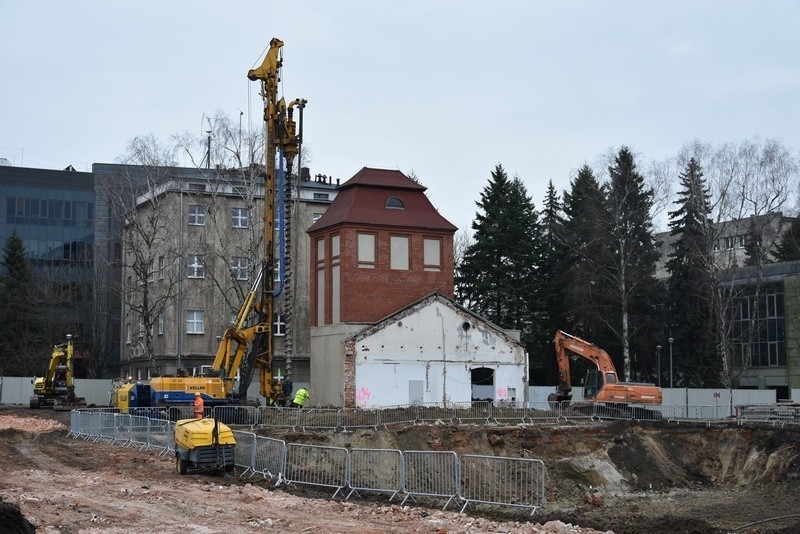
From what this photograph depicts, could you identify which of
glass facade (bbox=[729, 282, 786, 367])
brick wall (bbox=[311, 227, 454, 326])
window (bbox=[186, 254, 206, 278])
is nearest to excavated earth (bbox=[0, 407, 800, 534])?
brick wall (bbox=[311, 227, 454, 326])

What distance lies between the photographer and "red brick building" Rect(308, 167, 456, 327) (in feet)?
167

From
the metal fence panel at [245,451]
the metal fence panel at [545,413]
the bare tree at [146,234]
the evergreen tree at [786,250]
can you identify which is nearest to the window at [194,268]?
the bare tree at [146,234]

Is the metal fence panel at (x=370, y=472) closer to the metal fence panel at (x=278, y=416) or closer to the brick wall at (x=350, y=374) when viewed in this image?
the metal fence panel at (x=278, y=416)

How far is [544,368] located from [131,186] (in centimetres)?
3131

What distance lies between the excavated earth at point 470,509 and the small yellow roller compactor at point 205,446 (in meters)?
0.38

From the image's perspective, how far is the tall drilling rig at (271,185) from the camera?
4134 centimetres

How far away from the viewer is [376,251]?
169 feet

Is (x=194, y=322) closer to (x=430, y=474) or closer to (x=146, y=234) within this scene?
(x=146, y=234)

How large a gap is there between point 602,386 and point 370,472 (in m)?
25.9

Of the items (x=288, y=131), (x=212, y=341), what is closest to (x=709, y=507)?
(x=288, y=131)

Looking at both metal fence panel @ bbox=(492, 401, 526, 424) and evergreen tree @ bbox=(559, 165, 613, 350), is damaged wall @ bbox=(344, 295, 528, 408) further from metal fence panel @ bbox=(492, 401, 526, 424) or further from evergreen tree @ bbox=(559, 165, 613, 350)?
evergreen tree @ bbox=(559, 165, 613, 350)

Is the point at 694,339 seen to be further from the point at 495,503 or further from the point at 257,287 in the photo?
the point at 495,503

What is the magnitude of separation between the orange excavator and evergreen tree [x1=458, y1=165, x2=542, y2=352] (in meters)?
21.6

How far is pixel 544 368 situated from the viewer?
237 feet
